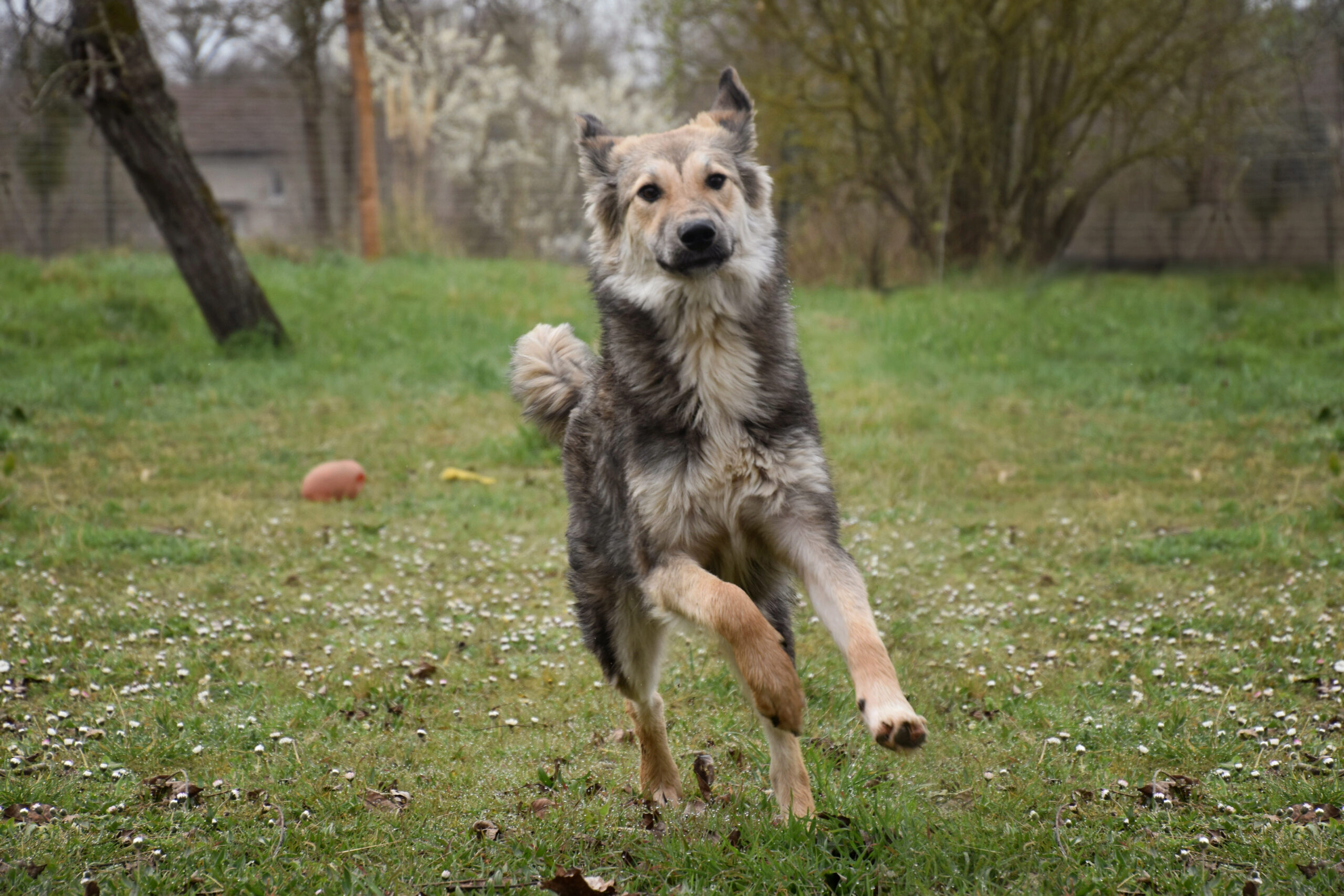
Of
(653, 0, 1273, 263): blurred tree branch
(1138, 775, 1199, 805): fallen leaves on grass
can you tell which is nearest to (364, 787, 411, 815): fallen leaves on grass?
(1138, 775, 1199, 805): fallen leaves on grass

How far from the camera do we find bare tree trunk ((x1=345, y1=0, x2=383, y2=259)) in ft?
54.1

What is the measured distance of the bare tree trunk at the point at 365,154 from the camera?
16.5 meters

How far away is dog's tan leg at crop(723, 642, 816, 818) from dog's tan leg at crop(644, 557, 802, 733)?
32cm

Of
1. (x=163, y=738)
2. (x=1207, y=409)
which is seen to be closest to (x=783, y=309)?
(x=163, y=738)

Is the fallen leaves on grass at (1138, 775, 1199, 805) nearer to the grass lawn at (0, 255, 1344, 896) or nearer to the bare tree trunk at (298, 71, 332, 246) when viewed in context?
the grass lawn at (0, 255, 1344, 896)

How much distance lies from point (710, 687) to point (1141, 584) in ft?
8.24

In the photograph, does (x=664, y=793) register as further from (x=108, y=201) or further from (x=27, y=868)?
(x=108, y=201)

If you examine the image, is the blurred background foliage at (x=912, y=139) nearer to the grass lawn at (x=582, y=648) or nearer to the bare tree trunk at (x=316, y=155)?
the bare tree trunk at (x=316, y=155)

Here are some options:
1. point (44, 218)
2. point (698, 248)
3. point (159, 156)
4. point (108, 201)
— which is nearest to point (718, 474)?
point (698, 248)

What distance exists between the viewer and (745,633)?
3129mm

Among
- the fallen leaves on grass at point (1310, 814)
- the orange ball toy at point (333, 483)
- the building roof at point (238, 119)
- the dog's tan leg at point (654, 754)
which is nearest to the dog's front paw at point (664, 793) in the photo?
the dog's tan leg at point (654, 754)

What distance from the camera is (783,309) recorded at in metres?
3.94

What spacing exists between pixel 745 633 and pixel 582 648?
90.1 inches

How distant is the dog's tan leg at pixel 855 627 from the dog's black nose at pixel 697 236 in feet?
3.26
